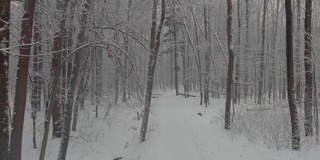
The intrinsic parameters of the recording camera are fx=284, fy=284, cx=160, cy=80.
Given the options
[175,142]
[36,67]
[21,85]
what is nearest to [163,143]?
[175,142]

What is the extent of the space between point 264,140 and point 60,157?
297 inches

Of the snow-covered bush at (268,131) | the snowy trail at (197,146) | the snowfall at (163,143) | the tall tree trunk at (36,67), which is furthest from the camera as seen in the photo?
the snow-covered bush at (268,131)

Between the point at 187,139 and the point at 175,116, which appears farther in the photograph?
the point at 175,116

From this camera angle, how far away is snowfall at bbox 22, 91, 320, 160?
10109mm

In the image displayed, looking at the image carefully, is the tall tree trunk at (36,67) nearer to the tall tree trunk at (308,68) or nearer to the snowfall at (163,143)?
the snowfall at (163,143)

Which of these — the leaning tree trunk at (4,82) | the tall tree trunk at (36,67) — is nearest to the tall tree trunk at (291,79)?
the tall tree trunk at (36,67)

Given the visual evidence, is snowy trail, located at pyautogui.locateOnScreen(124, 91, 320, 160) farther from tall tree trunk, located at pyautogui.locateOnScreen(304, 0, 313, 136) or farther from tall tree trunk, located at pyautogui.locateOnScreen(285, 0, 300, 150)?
tall tree trunk, located at pyautogui.locateOnScreen(304, 0, 313, 136)

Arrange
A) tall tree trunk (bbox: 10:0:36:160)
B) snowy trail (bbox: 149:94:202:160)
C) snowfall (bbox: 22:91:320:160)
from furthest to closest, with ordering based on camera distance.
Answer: snowy trail (bbox: 149:94:202:160)
snowfall (bbox: 22:91:320:160)
tall tree trunk (bbox: 10:0:36:160)

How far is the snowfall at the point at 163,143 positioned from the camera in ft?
33.2

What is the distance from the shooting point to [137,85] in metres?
7.33

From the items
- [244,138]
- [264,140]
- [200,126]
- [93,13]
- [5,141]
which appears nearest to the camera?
[5,141]

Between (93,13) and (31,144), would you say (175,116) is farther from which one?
(93,13)

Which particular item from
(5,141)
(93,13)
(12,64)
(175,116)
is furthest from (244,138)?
(12,64)

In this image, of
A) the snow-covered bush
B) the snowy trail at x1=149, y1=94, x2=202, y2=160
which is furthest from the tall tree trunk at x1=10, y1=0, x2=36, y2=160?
the snow-covered bush
